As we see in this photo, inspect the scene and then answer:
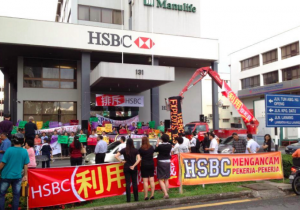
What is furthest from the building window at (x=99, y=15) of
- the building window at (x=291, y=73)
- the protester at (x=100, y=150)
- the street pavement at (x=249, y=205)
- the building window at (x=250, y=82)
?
the building window at (x=250, y=82)

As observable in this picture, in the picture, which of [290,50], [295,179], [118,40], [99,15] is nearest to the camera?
[295,179]

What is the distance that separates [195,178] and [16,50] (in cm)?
2059

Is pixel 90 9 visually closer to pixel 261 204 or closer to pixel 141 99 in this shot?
pixel 141 99

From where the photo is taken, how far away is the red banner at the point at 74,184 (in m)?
6.48

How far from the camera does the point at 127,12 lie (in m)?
28.8

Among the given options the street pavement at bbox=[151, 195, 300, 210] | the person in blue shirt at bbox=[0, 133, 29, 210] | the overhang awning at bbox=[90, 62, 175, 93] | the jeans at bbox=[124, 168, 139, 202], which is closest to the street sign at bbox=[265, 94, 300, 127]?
the street pavement at bbox=[151, 195, 300, 210]

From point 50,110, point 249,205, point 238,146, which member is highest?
point 50,110

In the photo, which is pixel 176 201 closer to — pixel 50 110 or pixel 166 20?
pixel 50 110

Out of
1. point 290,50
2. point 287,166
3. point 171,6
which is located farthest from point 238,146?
point 290,50

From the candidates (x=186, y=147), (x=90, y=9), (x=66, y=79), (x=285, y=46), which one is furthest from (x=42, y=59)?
(x=285, y=46)

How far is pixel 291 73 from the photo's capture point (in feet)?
127

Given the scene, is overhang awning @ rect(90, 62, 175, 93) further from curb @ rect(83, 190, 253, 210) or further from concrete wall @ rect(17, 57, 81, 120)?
curb @ rect(83, 190, 253, 210)

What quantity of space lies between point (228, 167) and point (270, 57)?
38391 mm

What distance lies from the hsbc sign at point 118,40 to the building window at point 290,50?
74.2ft
